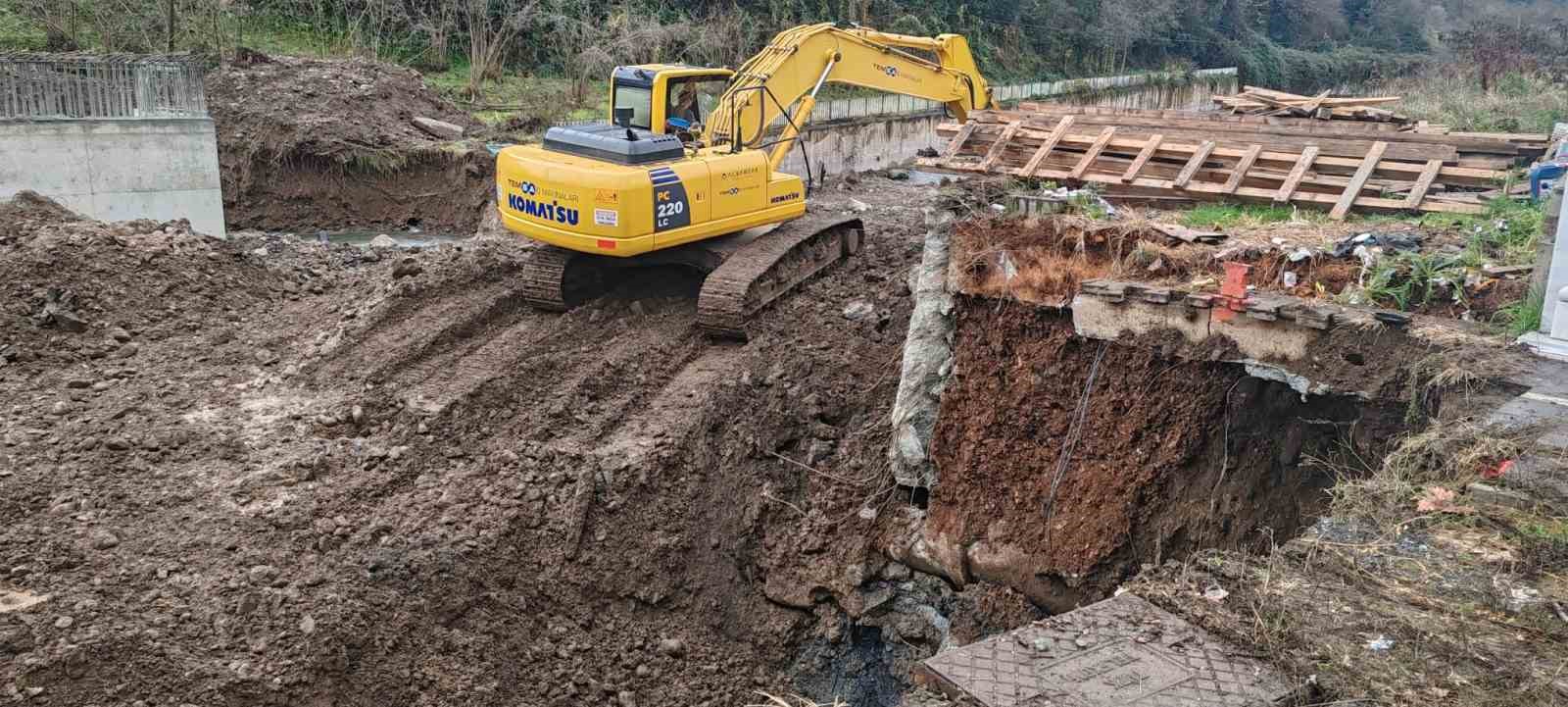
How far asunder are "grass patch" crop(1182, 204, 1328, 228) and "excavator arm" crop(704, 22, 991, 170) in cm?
362

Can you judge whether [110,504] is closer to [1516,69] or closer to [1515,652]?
[1515,652]

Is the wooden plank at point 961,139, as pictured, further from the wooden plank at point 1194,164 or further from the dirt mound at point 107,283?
the dirt mound at point 107,283

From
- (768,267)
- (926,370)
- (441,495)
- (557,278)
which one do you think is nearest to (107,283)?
(557,278)

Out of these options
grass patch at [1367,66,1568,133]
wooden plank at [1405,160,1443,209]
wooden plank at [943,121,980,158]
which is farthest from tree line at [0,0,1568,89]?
wooden plank at [1405,160,1443,209]

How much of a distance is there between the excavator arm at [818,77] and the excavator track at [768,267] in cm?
73

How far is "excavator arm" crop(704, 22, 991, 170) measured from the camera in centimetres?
1035

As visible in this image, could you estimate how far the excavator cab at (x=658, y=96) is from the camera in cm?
1041

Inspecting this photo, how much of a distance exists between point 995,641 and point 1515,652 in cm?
167

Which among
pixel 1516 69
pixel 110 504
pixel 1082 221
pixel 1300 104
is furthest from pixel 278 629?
pixel 1516 69

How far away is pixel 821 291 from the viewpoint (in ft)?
34.1

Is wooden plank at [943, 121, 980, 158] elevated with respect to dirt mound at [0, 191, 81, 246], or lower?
elevated

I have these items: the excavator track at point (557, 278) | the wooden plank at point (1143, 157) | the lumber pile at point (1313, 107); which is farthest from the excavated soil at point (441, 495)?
the lumber pile at point (1313, 107)

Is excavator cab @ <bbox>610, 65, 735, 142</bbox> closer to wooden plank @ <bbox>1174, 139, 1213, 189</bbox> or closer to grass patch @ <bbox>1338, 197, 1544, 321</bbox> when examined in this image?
wooden plank @ <bbox>1174, 139, 1213, 189</bbox>

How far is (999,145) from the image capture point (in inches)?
421
